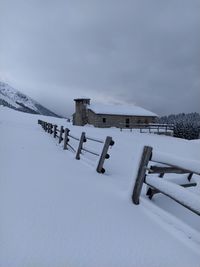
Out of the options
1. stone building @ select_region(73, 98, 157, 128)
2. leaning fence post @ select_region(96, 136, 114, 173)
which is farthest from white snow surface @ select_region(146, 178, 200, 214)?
stone building @ select_region(73, 98, 157, 128)

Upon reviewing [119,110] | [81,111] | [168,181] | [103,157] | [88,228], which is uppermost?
[119,110]

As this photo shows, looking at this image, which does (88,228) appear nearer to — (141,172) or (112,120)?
(141,172)

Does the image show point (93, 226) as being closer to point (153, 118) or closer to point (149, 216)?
point (149, 216)

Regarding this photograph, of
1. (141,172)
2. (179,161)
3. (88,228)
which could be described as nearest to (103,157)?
(141,172)

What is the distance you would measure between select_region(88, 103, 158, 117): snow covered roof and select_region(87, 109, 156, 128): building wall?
681 mm

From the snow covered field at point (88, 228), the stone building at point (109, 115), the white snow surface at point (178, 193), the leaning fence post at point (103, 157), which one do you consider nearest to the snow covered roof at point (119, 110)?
the stone building at point (109, 115)

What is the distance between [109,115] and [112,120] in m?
1.24

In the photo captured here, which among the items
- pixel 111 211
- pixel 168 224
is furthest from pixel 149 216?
pixel 111 211

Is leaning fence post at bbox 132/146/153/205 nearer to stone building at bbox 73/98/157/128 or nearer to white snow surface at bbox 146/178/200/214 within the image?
white snow surface at bbox 146/178/200/214

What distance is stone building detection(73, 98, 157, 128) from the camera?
Answer: 167ft

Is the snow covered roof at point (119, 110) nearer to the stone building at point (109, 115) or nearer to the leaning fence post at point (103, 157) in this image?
the stone building at point (109, 115)

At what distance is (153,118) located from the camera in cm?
5638

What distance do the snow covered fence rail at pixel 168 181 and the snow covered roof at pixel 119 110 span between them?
150ft

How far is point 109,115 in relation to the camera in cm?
5166
